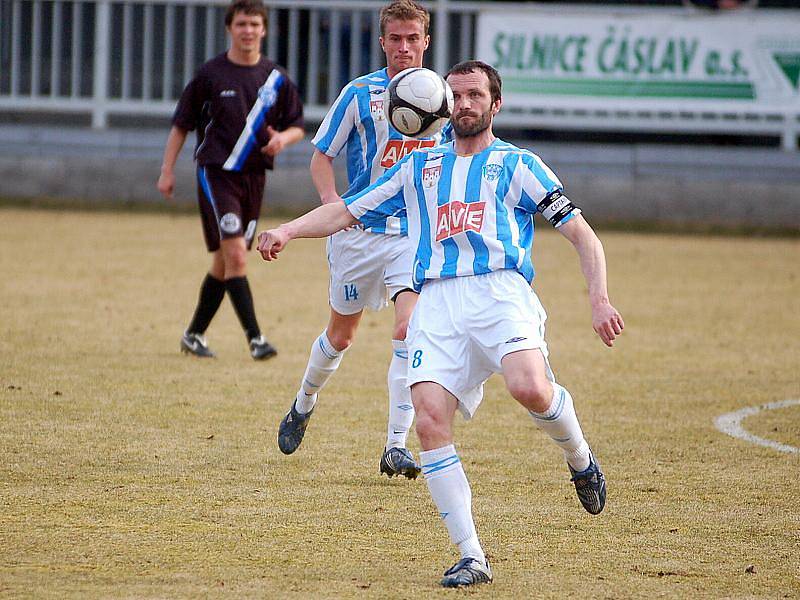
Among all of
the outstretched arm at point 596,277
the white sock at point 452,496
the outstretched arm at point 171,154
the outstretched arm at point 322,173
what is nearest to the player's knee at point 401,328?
the outstretched arm at point 322,173

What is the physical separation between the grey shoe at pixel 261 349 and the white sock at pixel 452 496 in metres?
4.48

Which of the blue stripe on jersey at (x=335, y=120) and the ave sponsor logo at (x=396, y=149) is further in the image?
the blue stripe on jersey at (x=335, y=120)

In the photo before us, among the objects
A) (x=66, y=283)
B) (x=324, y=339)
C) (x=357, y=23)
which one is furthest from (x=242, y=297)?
(x=357, y=23)

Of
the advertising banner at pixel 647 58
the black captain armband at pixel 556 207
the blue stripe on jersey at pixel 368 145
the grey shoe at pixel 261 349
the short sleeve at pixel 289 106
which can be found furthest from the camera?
the advertising banner at pixel 647 58

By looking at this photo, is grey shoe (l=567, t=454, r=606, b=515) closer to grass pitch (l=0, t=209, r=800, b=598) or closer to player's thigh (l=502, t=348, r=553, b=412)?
grass pitch (l=0, t=209, r=800, b=598)

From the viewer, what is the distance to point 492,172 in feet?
17.3

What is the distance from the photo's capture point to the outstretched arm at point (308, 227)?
5.26 m

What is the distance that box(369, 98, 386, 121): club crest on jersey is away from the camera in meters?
6.67

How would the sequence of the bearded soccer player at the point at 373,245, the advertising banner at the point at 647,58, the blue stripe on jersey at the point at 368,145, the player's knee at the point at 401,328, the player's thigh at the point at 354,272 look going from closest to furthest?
1. the player's knee at the point at 401,328
2. the bearded soccer player at the point at 373,245
3. the blue stripe on jersey at the point at 368,145
4. the player's thigh at the point at 354,272
5. the advertising banner at the point at 647,58

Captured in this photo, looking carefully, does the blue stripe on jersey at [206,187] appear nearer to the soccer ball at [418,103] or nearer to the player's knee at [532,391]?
the soccer ball at [418,103]

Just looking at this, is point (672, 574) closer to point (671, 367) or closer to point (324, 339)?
point (324, 339)

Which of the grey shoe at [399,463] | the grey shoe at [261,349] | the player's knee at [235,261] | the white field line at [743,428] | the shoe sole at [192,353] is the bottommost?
the shoe sole at [192,353]

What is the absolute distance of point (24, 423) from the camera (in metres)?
7.17

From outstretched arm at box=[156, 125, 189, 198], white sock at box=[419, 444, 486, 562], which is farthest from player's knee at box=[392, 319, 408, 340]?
outstretched arm at box=[156, 125, 189, 198]
